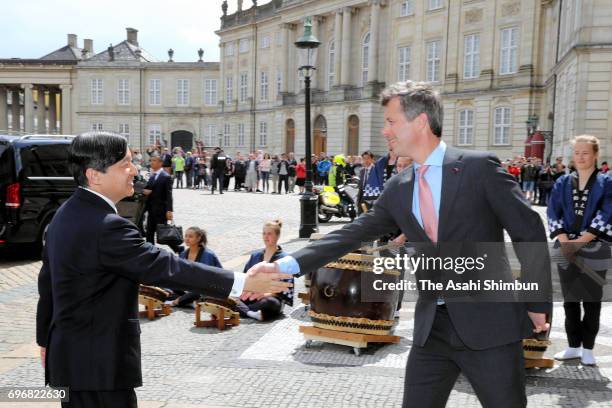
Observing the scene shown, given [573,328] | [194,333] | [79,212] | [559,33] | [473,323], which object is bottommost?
[194,333]

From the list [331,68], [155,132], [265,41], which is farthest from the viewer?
[155,132]

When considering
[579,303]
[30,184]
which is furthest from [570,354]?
[30,184]

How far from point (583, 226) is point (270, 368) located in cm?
290

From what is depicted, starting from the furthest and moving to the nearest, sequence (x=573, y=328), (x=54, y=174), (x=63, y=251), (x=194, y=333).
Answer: (x=54, y=174), (x=194, y=333), (x=573, y=328), (x=63, y=251)

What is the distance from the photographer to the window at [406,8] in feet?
126

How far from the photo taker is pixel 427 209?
2.98 m

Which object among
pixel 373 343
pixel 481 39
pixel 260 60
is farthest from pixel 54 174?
pixel 260 60

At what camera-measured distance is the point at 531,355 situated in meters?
5.07

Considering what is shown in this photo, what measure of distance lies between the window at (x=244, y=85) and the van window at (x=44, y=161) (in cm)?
4504

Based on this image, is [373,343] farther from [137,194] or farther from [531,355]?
[137,194]

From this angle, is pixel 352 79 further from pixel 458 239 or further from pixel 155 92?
pixel 458 239

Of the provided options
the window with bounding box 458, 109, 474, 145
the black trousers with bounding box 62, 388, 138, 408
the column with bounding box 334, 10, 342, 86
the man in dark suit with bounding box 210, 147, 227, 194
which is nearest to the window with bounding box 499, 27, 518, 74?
the window with bounding box 458, 109, 474, 145

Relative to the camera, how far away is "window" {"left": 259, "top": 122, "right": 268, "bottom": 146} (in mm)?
51844

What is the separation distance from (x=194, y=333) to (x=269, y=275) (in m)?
3.56
